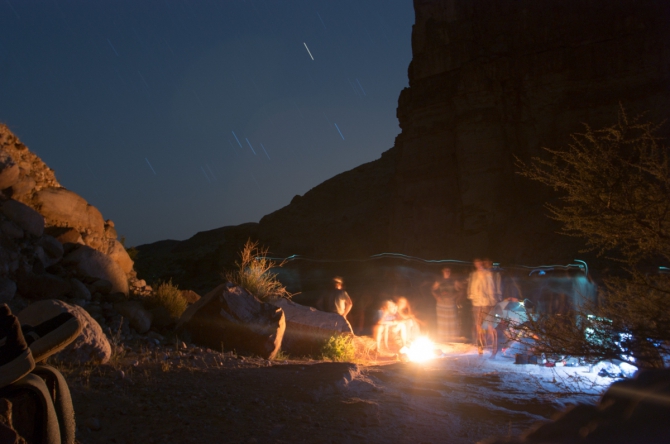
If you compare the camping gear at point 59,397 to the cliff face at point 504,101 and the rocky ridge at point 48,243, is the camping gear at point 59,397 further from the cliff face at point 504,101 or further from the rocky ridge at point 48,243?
the cliff face at point 504,101

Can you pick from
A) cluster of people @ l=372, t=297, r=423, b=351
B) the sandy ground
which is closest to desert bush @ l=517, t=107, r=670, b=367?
the sandy ground

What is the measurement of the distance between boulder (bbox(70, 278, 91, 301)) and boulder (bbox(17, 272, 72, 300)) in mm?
228

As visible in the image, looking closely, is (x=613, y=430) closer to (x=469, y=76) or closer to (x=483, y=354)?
(x=483, y=354)

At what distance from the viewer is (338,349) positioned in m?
9.34

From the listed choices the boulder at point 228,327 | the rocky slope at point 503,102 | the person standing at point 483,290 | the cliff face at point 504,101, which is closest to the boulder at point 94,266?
the boulder at point 228,327

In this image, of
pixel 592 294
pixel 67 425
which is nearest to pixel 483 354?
pixel 592 294

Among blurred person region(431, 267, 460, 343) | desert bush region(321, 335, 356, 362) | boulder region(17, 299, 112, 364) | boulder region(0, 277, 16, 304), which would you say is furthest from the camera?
blurred person region(431, 267, 460, 343)

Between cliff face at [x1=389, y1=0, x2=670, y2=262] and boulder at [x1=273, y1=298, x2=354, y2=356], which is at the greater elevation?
cliff face at [x1=389, y1=0, x2=670, y2=262]

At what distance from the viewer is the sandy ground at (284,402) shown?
394 centimetres

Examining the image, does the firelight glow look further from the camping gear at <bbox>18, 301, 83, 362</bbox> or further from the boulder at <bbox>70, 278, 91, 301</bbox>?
the camping gear at <bbox>18, 301, 83, 362</bbox>

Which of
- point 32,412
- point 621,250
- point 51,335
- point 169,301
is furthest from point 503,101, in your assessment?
point 32,412

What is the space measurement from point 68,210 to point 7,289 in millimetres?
3226

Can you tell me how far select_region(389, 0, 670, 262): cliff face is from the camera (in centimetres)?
3142

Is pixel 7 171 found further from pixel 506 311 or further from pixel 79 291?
pixel 506 311
